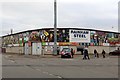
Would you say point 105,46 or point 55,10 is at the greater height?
point 55,10

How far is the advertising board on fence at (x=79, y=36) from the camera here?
7538cm

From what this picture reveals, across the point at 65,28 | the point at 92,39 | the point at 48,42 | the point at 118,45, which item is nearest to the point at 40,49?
the point at 48,42

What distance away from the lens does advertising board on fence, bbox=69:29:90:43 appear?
75.4 m

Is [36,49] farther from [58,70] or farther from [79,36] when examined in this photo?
[58,70]

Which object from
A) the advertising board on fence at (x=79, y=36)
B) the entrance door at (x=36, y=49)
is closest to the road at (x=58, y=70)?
the entrance door at (x=36, y=49)

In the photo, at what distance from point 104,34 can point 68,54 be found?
29.4 m

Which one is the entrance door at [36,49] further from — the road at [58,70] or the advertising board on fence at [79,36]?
the road at [58,70]

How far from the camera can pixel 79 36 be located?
249ft

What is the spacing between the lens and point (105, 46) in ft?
257

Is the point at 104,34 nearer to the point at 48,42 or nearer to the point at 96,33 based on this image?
the point at 96,33

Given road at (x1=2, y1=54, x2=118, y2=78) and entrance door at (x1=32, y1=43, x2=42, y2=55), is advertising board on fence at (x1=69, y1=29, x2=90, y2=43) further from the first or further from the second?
road at (x1=2, y1=54, x2=118, y2=78)

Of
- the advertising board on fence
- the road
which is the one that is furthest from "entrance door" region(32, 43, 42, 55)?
the road

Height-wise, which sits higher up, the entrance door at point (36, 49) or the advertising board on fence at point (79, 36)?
the advertising board on fence at point (79, 36)

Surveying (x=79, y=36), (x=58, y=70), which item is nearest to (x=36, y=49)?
(x=79, y=36)
